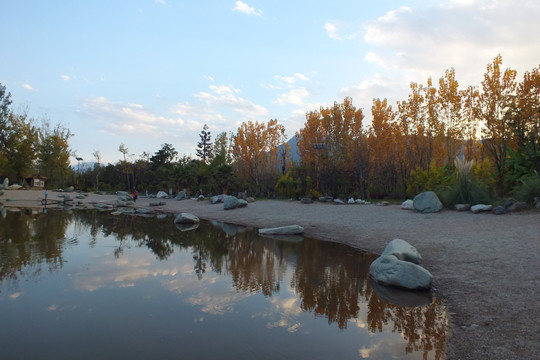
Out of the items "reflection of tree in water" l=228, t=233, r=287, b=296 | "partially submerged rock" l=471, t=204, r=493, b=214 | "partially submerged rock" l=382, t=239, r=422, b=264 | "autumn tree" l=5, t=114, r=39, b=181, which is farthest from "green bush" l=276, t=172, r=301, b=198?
"autumn tree" l=5, t=114, r=39, b=181

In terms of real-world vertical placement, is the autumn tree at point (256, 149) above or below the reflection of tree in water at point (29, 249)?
above

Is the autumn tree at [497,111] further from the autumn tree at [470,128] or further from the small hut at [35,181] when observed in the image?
the small hut at [35,181]

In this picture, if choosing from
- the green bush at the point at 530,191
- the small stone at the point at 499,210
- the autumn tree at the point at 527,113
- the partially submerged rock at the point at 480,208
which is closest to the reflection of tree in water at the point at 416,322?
the small stone at the point at 499,210

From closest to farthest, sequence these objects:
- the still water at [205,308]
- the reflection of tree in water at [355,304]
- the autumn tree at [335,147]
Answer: the still water at [205,308], the reflection of tree in water at [355,304], the autumn tree at [335,147]

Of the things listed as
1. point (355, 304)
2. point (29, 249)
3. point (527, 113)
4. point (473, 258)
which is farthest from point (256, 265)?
point (527, 113)

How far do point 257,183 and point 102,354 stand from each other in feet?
76.6

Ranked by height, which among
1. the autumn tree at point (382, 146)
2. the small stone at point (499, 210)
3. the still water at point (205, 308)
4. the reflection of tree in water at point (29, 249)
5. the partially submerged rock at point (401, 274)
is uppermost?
the autumn tree at point (382, 146)

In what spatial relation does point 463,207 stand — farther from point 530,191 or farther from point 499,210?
point 530,191

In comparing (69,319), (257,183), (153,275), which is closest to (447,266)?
(153,275)

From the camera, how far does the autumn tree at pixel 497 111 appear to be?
1566 centimetres

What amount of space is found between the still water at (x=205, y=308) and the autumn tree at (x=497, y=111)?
453 inches

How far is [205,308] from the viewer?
507 cm

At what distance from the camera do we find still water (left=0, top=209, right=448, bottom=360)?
12.5ft

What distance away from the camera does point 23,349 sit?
12.1ft
